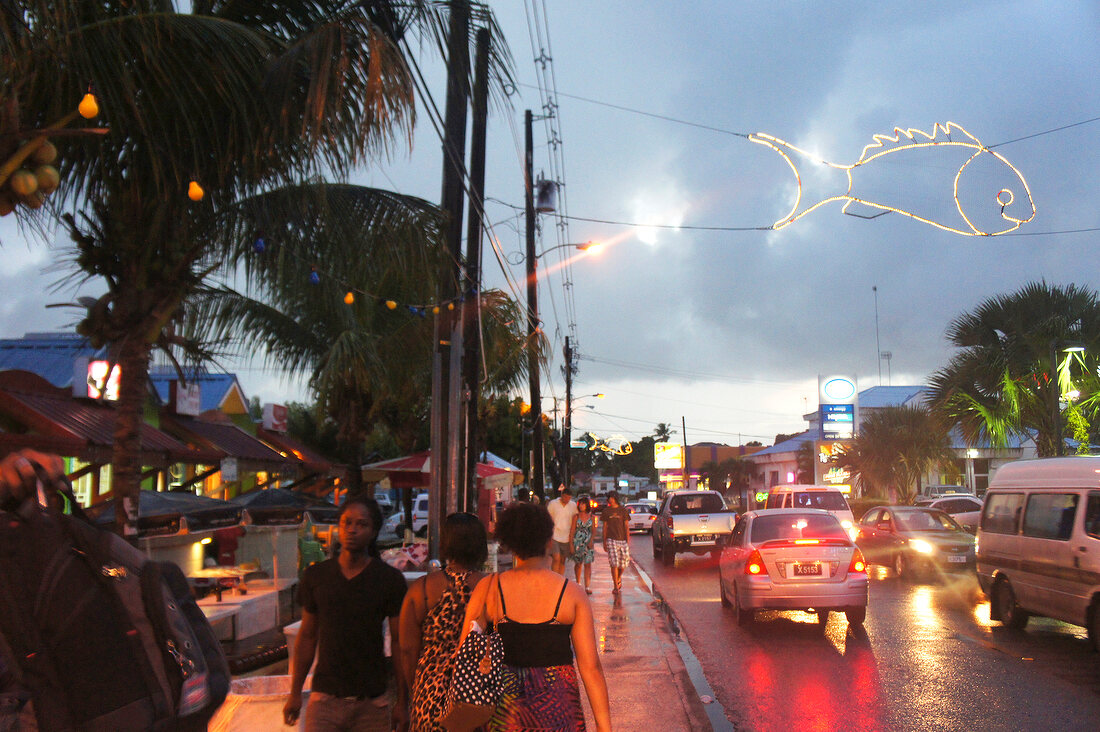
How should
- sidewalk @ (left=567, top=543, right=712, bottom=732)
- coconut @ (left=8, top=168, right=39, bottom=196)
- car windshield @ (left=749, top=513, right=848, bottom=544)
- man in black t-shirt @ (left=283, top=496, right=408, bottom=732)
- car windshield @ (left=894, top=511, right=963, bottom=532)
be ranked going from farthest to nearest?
car windshield @ (left=894, top=511, right=963, bottom=532) → car windshield @ (left=749, top=513, right=848, bottom=544) → sidewalk @ (left=567, top=543, right=712, bottom=732) → coconut @ (left=8, top=168, right=39, bottom=196) → man in black t-shirt @ (left=283, top=496, right=408, bottom=732)

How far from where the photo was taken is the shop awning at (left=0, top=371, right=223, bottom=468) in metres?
15.8

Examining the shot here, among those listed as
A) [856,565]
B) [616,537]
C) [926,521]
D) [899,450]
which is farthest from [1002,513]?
[899,450]

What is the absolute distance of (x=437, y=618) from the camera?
14.8 ft

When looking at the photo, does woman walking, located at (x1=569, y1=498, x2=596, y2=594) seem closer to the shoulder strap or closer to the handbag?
the shoulder strap

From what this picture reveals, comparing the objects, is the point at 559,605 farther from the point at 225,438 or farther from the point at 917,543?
the point at 225,438

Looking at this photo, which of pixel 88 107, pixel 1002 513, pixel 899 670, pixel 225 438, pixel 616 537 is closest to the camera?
pixel 88 107

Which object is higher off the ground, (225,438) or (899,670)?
(225,438)

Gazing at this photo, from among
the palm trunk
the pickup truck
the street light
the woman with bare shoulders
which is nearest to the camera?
the woman with bare shoulders

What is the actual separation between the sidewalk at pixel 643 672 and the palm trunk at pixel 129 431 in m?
4.09

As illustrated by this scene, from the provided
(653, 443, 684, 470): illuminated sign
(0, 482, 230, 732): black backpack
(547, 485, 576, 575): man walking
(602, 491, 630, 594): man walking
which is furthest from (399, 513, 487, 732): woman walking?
(653, 443, 684, 470): illuminated sign

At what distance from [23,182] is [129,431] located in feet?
10.9

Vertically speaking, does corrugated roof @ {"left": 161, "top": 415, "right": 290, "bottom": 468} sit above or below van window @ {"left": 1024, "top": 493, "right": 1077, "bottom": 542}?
above

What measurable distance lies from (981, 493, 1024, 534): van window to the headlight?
6.07m

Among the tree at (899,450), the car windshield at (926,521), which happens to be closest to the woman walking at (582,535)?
the car windshield at (926,521)
